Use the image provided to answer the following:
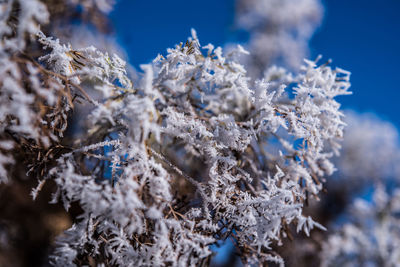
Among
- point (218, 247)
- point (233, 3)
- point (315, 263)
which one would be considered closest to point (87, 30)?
point (218, 247)

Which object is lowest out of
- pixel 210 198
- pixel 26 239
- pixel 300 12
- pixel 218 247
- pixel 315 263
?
pixel 26 239

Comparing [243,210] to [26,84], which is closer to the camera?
[26,84]

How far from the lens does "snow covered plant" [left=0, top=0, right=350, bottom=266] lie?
975mm

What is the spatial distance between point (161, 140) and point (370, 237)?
6.25 meters

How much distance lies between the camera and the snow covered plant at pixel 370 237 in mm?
5129

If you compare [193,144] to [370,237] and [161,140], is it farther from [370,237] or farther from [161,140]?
[370,237]

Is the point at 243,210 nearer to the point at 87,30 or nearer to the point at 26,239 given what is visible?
the point at 87,30

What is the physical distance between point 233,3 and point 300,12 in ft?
6.11

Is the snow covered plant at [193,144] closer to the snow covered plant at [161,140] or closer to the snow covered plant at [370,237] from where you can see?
the snow covered plant at [161,140]

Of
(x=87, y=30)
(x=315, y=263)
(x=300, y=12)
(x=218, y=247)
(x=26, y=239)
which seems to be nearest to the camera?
(x=218, y=247)

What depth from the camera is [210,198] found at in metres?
1.35

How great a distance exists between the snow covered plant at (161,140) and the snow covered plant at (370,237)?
5.33 meters

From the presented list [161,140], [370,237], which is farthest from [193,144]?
[370,237]

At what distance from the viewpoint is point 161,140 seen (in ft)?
4.35
